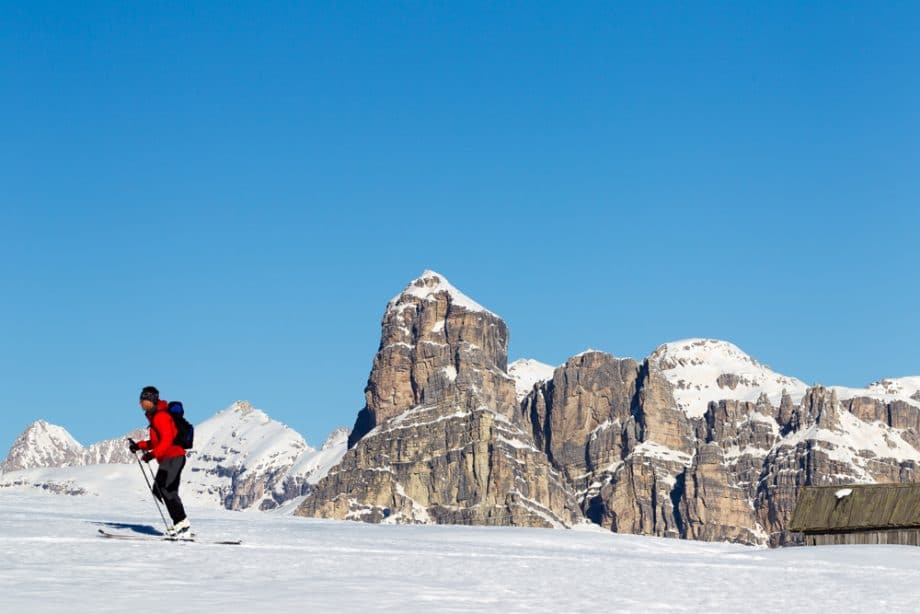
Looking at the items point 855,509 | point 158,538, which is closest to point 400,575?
point 158,538

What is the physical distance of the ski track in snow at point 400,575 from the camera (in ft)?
56.6

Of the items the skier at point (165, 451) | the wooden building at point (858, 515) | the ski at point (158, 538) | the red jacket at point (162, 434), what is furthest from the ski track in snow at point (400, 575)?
the wooden building at point (858, 515)

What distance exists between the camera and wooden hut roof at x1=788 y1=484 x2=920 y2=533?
228 feet

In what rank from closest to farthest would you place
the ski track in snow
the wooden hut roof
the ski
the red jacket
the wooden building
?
the ski track in snow
the ski
the red jacket
the wooden building
the wooden hut roof

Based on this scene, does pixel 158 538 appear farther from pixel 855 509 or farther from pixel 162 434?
pixel 855 509

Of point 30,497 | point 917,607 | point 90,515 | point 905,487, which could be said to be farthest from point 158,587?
point 905,487

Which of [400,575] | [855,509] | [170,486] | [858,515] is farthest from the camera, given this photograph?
[855,509]

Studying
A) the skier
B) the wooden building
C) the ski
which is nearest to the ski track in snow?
the ski

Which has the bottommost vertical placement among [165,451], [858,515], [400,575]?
[400,575]

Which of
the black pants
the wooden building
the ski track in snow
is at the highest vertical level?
the wooden building

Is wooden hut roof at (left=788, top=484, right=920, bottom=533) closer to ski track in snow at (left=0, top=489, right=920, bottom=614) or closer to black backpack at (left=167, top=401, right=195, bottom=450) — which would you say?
ski track in snow at (left=0, top=489, right=920, bottom=614)

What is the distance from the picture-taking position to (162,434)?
80.2 feet

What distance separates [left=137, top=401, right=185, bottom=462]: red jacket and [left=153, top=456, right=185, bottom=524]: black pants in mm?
189

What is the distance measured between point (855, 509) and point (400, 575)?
177 feet
